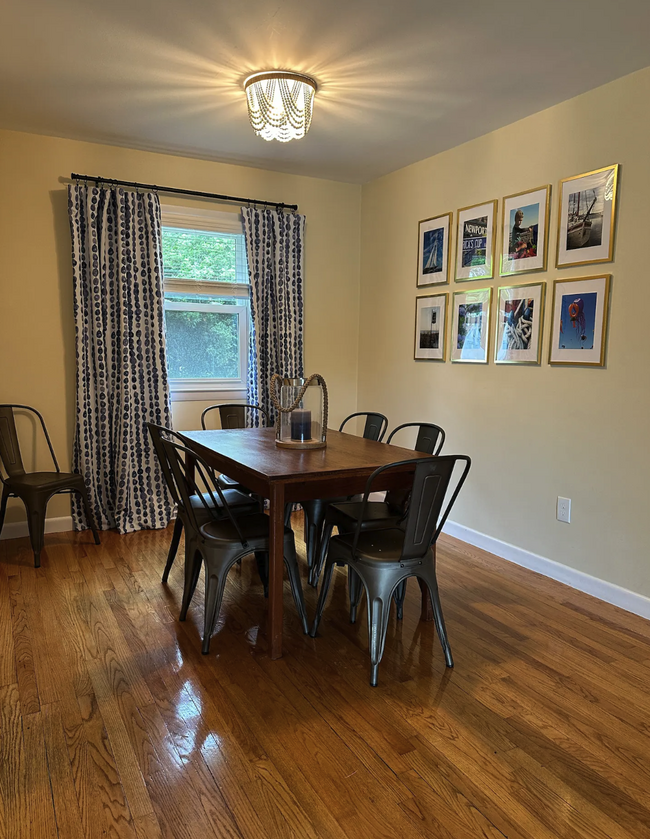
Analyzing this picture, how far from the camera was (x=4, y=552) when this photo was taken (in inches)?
140

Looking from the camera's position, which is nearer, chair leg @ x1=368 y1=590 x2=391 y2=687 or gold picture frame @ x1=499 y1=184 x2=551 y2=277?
chair leg @ x1=368 y1=590 x2=391 y2=687

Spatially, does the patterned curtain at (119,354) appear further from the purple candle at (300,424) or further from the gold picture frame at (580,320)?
the gold picture frame at (580,320)

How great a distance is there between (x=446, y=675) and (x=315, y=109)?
9.66 ft

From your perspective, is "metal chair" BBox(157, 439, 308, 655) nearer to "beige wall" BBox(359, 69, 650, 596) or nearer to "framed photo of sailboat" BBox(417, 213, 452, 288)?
"beige wall" BBox(359, 69, 650, 596)

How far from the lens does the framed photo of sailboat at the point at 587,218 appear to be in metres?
2.90

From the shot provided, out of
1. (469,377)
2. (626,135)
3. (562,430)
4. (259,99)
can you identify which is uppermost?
(259,99)

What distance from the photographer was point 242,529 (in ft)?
8.27

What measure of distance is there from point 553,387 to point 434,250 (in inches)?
55.3

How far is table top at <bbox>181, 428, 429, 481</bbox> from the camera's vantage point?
7.69 feet

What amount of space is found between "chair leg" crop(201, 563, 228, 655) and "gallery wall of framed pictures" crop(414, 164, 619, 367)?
215 cm

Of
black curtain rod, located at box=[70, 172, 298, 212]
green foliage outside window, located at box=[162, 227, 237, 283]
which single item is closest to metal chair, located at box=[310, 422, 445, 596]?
green foliage outside window, located at box=[162, 227, 237, 283]

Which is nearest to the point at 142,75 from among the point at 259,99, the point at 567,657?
the point at 259,99

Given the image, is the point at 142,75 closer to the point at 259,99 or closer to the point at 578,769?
the point at 259,99

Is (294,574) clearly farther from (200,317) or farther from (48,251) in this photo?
(48,251)
